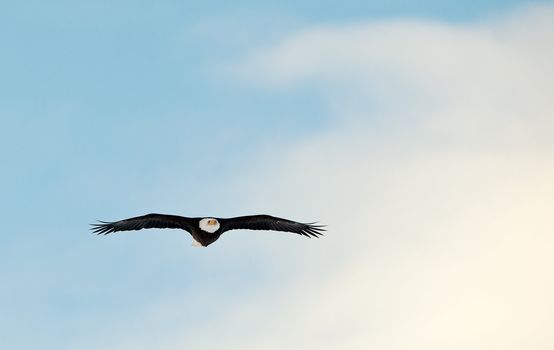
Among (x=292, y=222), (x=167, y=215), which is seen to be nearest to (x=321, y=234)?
(x=292, y=222)

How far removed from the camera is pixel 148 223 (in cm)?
3216

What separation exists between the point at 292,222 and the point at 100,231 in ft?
23.7

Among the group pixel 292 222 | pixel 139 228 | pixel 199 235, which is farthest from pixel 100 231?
pixel 292 222

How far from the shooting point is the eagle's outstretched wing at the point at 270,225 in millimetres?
32125

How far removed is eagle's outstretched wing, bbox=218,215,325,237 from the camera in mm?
32125

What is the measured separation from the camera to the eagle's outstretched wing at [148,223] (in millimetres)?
31703

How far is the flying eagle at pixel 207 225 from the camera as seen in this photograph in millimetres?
31000

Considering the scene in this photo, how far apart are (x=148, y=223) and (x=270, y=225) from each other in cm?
461

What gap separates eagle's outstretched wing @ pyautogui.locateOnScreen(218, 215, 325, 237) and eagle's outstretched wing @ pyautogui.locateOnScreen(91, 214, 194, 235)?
1.64 m

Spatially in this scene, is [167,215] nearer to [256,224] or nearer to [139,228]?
[139,228]

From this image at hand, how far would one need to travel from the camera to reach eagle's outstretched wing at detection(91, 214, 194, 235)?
104ft

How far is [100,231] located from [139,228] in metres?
1.44

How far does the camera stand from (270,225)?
32.9 m

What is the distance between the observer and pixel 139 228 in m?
32.4
